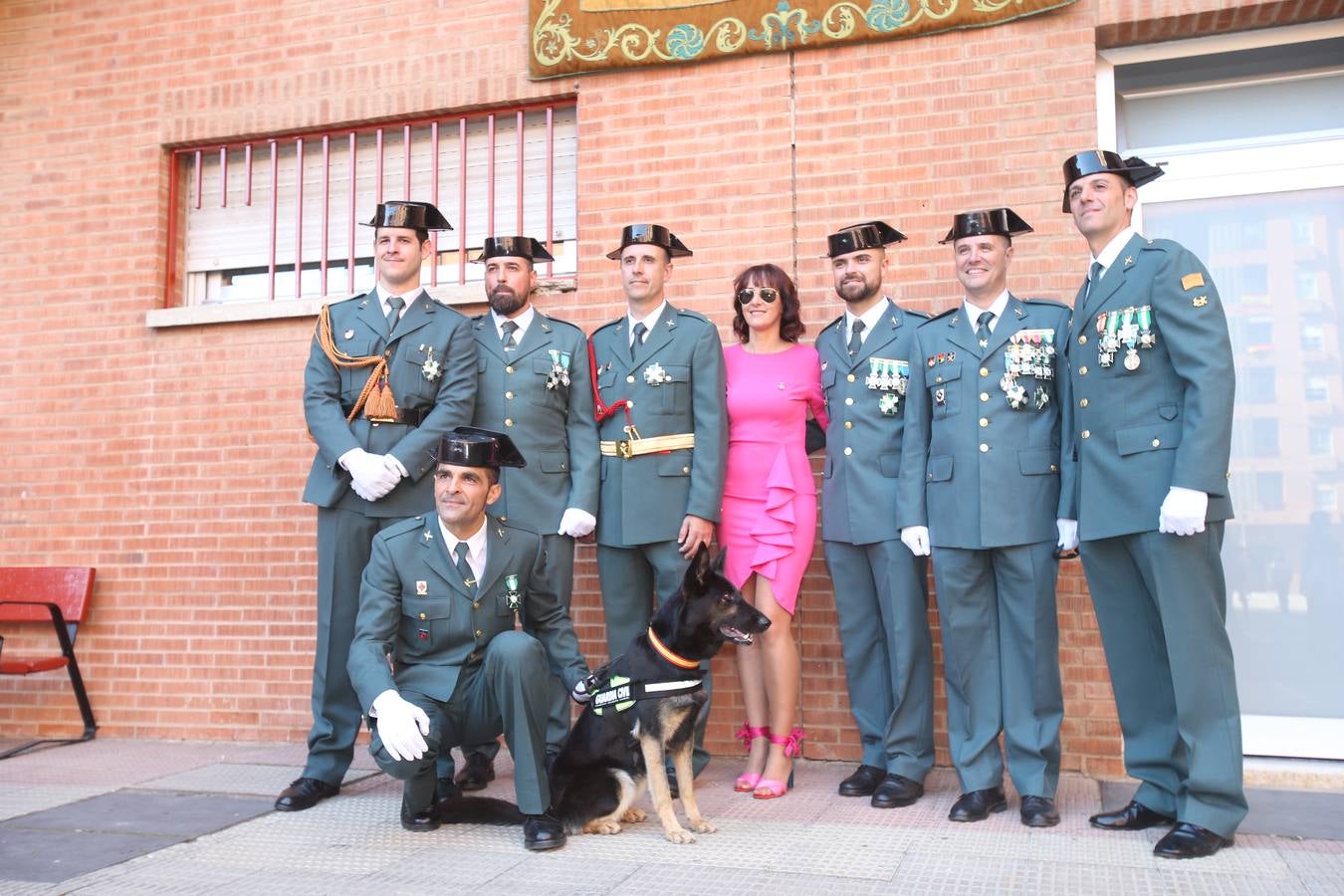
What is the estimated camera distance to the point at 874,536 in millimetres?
4590

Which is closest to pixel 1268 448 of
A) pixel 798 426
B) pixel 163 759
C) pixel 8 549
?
pixel 798 426

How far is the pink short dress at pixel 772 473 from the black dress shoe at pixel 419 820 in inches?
59.7

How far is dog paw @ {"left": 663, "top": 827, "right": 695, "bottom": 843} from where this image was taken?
382cm

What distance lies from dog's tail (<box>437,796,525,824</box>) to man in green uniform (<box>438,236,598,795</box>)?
2.20 ft

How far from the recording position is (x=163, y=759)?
18.8ft

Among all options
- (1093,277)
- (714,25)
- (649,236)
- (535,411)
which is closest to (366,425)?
(535,411)

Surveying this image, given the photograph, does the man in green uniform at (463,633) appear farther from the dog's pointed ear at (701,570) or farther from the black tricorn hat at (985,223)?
the black tricorn hat at (985,223)

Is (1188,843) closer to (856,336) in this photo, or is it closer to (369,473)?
(856,336)

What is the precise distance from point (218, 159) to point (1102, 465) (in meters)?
5.48

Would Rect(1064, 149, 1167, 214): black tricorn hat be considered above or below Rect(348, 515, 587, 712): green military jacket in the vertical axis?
above

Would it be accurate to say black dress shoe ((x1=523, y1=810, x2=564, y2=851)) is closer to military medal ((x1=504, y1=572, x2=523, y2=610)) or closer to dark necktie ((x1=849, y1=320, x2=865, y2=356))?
military medal ((x1=504, y1=572, x2=523, y2=610))

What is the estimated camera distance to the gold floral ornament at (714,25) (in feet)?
17.8

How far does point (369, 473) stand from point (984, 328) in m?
2.50

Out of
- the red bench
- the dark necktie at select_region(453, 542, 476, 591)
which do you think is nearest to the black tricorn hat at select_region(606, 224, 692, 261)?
the dark necktie at select_region(453, 542, 476, 591)
